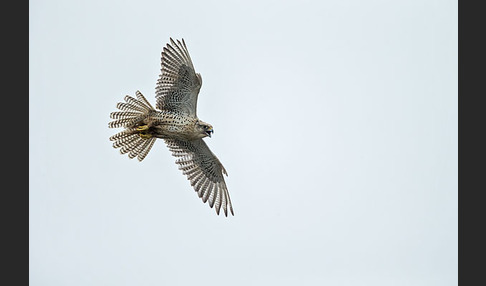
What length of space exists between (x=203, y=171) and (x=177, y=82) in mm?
2035

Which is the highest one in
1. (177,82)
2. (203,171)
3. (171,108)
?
(177,82)

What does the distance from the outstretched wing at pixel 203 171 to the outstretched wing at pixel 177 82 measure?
1.18 m

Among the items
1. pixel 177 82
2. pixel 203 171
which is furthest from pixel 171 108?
pixel 203 171

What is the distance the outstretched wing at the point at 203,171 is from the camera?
16.1 meters

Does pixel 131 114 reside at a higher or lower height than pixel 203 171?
higher

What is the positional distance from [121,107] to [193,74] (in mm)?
1321

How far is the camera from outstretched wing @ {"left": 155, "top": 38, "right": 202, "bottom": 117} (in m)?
14.8

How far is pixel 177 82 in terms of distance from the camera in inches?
587

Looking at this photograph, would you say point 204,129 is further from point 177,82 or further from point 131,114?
point 131,114

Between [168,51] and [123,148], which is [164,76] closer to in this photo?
[168,51]

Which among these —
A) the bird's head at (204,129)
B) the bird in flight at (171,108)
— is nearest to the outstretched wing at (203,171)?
the bird in flight at (171,108)

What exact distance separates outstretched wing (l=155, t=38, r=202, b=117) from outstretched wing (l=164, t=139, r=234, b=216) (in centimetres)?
118

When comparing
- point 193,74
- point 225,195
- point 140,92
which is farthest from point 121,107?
point 225,195

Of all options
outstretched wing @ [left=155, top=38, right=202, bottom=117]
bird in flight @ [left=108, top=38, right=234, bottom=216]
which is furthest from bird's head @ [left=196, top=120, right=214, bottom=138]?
outstretched wing @ [left=155, top=38, right=202, bottom=117]
